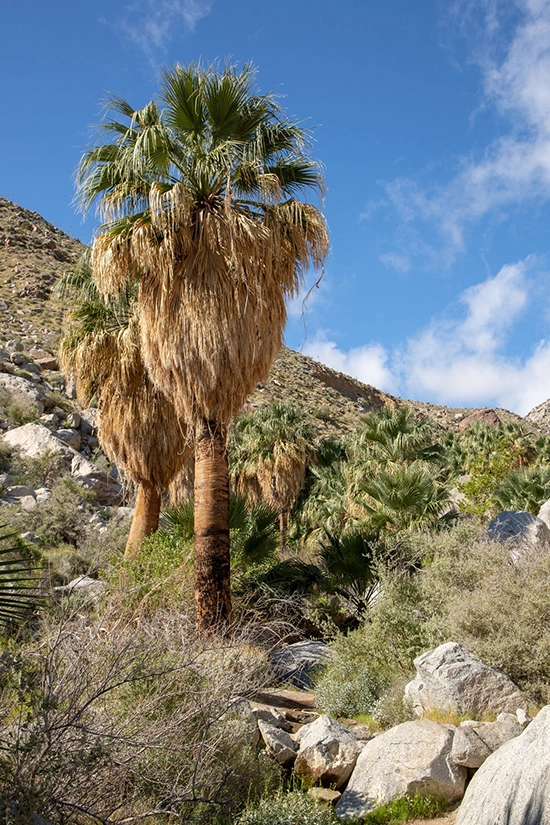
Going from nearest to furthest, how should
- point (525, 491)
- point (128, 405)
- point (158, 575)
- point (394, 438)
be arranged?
point (158, 575), point (128, 405), point (525, 491), point (394, 438)

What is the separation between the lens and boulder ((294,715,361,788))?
649cm

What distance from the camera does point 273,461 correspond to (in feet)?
93.2

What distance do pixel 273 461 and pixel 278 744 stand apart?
21672 millimetres

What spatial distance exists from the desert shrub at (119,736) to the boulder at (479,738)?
171cm

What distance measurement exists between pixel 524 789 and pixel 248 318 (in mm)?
7275

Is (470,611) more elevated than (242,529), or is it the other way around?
(242,529)

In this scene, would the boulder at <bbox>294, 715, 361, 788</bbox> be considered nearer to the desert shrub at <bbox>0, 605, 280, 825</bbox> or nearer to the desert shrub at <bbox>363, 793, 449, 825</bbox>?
the desert shrub at <bbox>0, 605, 280, 825</bbox>

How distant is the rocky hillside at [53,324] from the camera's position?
35125mm

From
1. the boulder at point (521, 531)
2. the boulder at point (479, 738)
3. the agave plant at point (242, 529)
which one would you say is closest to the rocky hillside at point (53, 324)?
the agave plant at point (242, 529)

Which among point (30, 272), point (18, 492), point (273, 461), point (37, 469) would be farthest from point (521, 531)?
point (30, 272)

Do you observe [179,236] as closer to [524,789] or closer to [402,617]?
[402,617]

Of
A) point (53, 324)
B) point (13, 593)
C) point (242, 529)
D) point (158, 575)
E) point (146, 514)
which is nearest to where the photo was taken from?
point (13, 593)

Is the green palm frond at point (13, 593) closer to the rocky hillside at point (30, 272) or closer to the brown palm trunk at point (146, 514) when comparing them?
the brown palm trunk at point (146, 514)

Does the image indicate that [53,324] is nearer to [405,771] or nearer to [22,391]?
[22,391]
